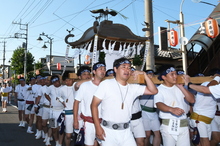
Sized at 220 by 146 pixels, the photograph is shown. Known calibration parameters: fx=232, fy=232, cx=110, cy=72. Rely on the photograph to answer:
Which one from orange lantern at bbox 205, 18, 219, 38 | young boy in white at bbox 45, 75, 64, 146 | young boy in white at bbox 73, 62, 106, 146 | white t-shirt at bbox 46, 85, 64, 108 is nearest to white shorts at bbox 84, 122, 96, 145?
young boy in white at bbox 73, 62, 106, 146

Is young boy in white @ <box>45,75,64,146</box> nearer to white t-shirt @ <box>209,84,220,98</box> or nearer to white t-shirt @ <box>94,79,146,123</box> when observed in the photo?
white t-shirt @ <box>94,79,146,123</box>

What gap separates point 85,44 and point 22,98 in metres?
4.73

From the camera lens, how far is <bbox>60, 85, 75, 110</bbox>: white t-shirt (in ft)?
19.4

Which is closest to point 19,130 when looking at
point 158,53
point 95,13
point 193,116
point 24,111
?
point 24,111

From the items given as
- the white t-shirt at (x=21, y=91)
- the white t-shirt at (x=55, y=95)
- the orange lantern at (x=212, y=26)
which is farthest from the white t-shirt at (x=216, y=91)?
the white t-shirt at (x=21, y=91)

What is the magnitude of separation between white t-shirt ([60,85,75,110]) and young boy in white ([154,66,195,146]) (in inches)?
102

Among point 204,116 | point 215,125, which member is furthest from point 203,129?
point 215,125

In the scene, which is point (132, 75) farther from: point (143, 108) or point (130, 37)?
point (130, 37)

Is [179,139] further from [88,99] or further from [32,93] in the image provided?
[32,93]

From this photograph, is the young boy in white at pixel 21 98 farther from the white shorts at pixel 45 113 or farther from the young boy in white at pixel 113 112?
the young boy in white at pixel 113 112

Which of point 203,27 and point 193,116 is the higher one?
point 203,27

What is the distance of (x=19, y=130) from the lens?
9664mm

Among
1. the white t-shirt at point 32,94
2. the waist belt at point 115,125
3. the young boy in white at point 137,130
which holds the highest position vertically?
the white t-shirt at point 32,94

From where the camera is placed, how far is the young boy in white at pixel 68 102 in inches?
228
